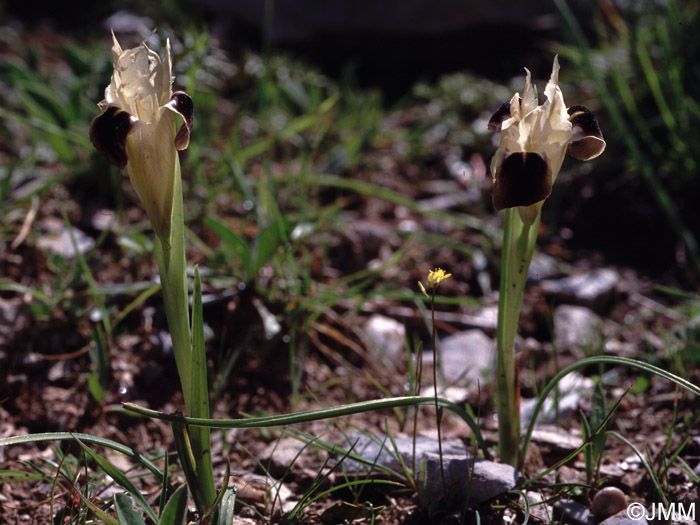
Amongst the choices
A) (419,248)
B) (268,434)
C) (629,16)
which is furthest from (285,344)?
(629,16)

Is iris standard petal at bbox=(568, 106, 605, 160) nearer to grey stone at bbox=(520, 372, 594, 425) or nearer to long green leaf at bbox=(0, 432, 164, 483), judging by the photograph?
grey stone at bbox=(520, 372, 594, 425)

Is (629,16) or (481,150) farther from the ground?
(629,16)

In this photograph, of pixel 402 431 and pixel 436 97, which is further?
pixel 436 97

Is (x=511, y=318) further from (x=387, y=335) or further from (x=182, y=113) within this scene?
(x=387, y=335)

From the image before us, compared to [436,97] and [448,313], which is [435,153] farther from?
[448,313]

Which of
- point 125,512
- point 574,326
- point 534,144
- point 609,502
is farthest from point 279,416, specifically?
point 574,326
